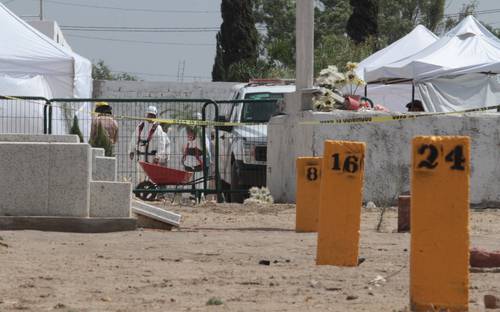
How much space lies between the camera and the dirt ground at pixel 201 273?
7340 millimetres

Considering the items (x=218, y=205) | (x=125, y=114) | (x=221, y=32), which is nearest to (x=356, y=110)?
(x=218, y=205)

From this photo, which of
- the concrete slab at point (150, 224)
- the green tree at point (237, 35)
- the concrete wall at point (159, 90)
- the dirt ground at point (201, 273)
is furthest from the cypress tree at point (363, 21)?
the concrete slab at point (150, 224)

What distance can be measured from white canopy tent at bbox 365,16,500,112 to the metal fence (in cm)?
594

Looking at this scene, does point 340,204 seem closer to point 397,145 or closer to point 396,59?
point 397,145

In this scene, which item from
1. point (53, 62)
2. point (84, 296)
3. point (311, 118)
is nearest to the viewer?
point (84, 296)

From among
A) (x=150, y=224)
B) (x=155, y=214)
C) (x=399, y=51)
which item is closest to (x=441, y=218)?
(x=155, y=214)

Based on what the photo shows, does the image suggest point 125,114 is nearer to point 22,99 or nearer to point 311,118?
point 22,99

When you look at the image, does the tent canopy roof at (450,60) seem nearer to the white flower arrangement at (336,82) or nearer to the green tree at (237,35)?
the white flower arrangement at (336,82)

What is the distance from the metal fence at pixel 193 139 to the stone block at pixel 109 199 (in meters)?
6.20

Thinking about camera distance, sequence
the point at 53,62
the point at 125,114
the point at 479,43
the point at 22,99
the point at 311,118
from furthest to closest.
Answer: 1. the point at 479,43
2. the point at 53,62
3. the point at 125,114
4. the point at 22,99
5. the point at 311,118

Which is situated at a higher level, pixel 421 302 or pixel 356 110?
pixel 356 110

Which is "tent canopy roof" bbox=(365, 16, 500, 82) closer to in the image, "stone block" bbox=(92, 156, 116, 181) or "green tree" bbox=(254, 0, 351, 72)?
"stone block" bbox=(92, 156, 116, 181)

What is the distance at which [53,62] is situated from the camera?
23375mm

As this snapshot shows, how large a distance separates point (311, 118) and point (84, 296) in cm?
972
